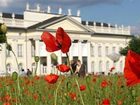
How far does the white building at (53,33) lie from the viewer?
2633 inches

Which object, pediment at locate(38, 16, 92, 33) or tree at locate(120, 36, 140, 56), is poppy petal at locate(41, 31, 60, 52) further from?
tree at locate(120, 36, 140, 56)

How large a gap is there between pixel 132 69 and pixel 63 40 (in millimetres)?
664

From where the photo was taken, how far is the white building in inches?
2633

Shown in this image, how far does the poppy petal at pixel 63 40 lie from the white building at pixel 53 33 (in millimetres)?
59040

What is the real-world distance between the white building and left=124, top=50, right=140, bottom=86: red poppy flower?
5967 cm

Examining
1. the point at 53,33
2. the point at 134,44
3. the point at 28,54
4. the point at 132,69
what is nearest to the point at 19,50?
the point at 28,54

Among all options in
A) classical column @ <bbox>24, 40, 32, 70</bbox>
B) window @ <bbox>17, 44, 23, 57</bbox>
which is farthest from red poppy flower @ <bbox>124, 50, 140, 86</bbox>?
window @ <bbox>17, 44, 23, 57</bbox>

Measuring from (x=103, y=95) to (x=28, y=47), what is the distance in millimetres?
64116

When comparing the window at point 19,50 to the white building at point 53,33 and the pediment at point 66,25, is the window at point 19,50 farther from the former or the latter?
the pediment at point 66,25

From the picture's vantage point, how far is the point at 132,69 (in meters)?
1.34

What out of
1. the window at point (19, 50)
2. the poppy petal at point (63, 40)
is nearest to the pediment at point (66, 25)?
the window at point (19, 50)

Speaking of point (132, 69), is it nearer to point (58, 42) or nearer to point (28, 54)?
point (58, 42)

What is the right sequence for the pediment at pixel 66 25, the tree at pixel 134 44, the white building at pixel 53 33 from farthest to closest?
1. the tree at pixel 134 44
2. the pediment at pixel 66 25
3. the white building at pixel 53 33

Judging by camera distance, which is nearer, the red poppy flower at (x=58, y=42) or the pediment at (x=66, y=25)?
the red poppy flower at (x=58, y=42)
